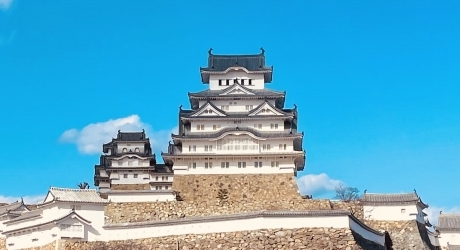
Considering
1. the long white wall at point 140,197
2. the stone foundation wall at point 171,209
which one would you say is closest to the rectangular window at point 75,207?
the stone foundation wall at point 171,209

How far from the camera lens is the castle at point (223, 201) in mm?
24906

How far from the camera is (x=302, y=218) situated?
24.8 metres

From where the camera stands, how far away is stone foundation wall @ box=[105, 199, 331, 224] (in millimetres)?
29703

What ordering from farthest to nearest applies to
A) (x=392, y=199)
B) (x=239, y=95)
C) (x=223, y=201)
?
(x=239, y=95)
(x=223, y=201)
(x=392, y=199)

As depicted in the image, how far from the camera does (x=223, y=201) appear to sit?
106 ft

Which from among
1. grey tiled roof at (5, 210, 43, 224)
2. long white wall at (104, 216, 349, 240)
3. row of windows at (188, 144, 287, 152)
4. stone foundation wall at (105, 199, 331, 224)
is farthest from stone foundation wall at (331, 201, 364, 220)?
grey tiled roof at (5, 210, 43, 224)

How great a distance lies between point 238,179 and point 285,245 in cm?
1014

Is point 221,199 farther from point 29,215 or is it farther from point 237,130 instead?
point 29,215

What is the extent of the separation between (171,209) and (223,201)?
2.95 m

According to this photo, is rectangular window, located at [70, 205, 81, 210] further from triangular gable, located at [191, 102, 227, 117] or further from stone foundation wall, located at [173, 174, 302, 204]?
triangular gable, located at [191, 102, 227, 117]

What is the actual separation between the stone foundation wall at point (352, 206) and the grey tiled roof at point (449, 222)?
710 cm

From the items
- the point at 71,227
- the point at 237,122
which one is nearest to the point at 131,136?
the point at 237,122

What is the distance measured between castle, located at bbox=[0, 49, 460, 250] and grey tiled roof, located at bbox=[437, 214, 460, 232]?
54 mm

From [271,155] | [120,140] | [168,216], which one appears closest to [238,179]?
[271,155]
